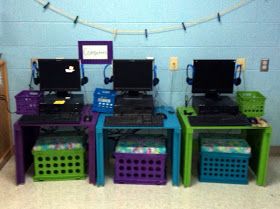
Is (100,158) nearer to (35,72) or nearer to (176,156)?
(176,156)

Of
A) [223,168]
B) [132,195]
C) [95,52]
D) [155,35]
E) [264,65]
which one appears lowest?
[132,195]

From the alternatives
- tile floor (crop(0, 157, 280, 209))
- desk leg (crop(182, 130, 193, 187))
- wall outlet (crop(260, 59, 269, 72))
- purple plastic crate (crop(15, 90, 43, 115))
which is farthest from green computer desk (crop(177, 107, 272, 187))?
purple plastic crate (crop(15, 90, 43, 115))

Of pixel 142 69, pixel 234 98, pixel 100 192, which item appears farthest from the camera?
pixel 234 98

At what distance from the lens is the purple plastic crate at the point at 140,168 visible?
123 inches

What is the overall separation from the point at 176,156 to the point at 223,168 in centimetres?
47

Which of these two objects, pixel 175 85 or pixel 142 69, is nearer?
pixel 142 69

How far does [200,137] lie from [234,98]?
1.83 feet

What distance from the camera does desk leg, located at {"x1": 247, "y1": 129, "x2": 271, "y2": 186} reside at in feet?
10.1

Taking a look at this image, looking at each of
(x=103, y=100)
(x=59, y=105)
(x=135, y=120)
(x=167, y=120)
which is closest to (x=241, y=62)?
(x=167, y=120)

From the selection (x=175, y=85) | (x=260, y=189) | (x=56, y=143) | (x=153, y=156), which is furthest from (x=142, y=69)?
(x=260, y=189)

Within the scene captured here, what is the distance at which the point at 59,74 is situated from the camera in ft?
10.9

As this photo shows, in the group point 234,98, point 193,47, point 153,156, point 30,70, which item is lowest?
point 153,156

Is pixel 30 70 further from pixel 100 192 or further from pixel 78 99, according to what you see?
pixel 100 192

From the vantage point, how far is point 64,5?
11.1 ft
